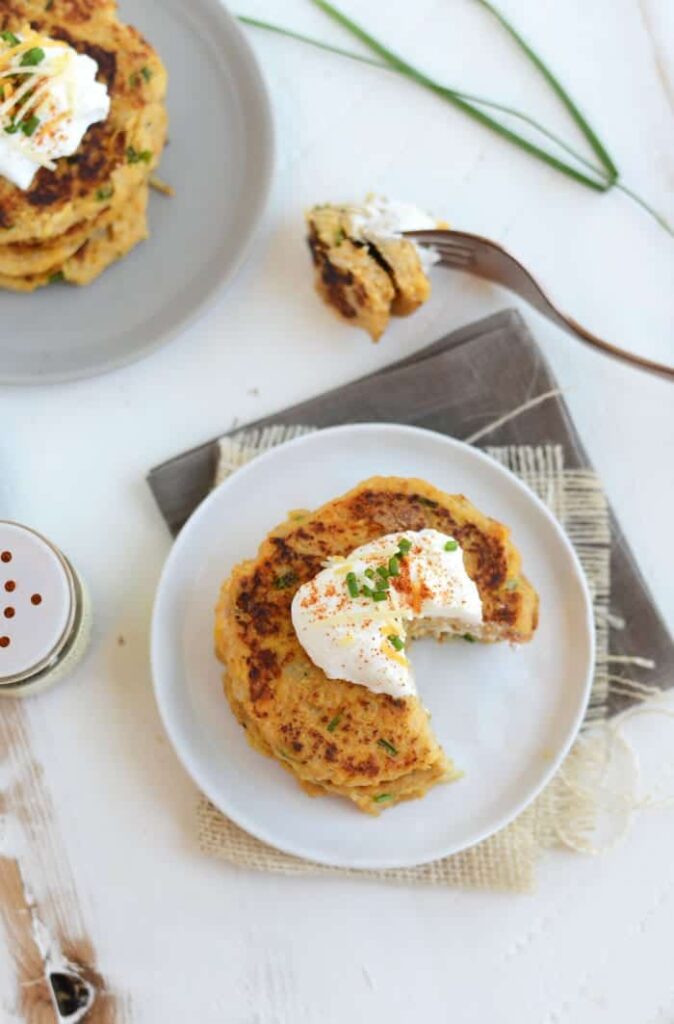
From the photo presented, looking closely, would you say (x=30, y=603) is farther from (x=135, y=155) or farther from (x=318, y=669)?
(x=135, y=155)

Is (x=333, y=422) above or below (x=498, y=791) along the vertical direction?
above

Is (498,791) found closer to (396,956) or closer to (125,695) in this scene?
(396,956)

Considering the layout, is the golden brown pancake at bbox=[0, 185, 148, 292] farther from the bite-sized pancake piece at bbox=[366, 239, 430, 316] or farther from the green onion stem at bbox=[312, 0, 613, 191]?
the green onion stem at bbox=[312, 0, 613, 191]

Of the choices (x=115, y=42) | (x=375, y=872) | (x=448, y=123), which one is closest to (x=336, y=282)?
(x=448, y=123)

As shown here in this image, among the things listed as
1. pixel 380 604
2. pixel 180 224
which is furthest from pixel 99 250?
pixel 380 604

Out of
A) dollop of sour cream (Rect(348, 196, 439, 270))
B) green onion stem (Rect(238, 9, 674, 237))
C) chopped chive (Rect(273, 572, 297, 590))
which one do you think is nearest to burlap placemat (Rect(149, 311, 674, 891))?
dollop of sour cream (Rect(348, 196, 439, 270))

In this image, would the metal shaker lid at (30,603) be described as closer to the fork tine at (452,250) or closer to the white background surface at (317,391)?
the white background surface at (317,391)

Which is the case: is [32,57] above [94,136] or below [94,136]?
above
